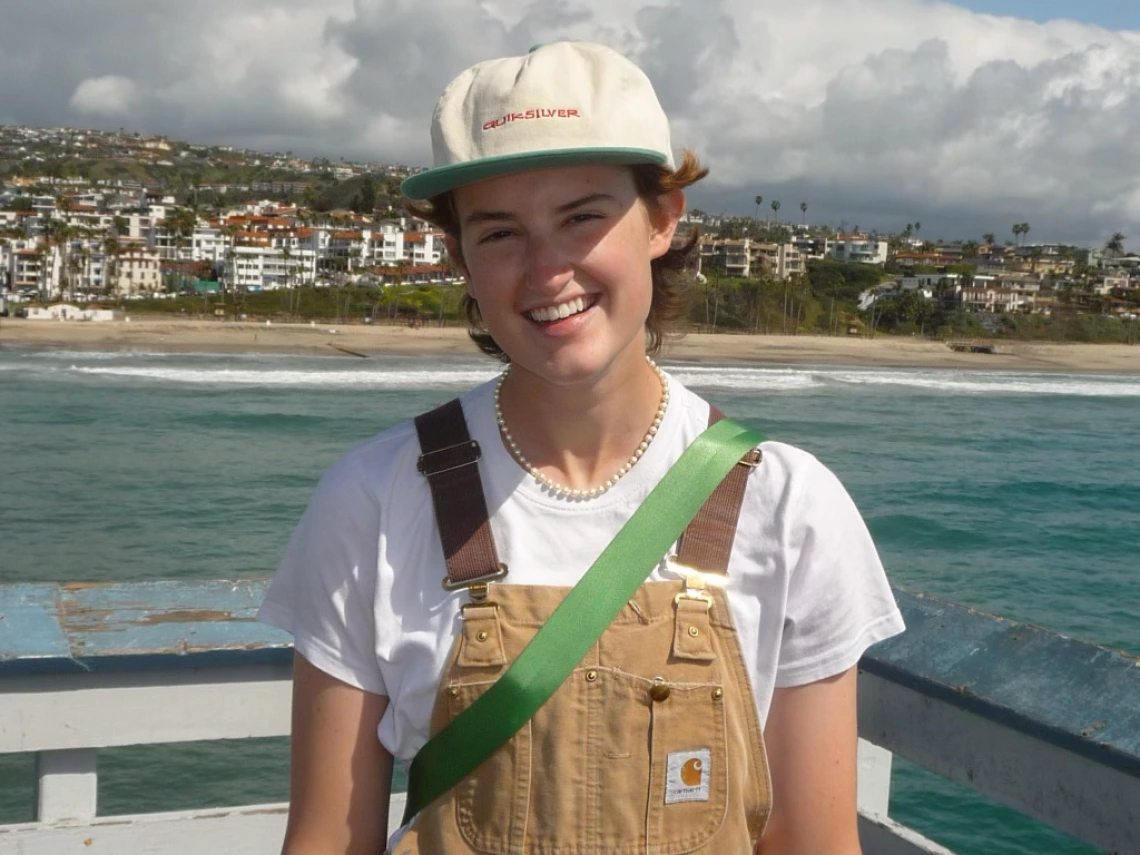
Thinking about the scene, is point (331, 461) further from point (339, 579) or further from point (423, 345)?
point (423, 345)

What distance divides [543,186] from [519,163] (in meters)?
0.07

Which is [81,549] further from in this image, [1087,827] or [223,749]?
[1087,827]

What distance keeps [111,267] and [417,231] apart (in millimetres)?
36357

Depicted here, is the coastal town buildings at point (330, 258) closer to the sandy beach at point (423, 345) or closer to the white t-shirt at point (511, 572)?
the sandy beach at point (423, 345)

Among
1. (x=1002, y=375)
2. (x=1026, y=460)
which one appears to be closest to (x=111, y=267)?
(x=1002, y=375)

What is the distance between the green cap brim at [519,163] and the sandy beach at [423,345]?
5581cm

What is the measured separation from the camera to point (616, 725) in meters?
1.45

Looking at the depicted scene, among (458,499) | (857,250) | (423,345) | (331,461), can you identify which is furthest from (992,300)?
(458,499)

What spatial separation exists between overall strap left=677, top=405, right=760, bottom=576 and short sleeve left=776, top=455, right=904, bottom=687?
2.5 inches

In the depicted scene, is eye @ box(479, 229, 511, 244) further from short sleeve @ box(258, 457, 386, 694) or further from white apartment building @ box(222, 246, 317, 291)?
white apartment building @ box(222, 246, 317, 291)

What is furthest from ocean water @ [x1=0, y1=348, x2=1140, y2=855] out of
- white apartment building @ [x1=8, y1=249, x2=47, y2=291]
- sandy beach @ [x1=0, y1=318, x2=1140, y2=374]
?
white apartment building @ [x1=8, y1=249, x2=47, y2=291]

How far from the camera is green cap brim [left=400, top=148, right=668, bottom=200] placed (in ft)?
4.66

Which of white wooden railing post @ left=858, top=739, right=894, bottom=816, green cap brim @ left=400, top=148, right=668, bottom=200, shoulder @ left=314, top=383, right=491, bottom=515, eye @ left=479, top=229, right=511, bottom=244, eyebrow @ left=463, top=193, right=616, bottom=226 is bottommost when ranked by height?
white wooden railing post @ left=858, top=739, right=894, bottom=816

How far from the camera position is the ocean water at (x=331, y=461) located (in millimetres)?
6020
